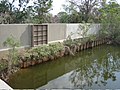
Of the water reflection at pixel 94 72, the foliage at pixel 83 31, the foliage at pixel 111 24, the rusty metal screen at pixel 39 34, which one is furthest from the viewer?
the foliage at pixel 111 24

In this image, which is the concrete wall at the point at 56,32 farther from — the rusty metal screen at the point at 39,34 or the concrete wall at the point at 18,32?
the concrete wall at the point at 18,32

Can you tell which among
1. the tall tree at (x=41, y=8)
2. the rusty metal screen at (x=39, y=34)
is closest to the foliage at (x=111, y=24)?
the tall tree at (x=41, y=8)

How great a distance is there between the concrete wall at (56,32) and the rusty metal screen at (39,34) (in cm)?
37

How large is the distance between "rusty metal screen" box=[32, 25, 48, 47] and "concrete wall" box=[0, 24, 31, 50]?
28 centimetres

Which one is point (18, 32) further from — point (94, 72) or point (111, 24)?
point (111, 24)

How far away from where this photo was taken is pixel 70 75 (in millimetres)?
6410

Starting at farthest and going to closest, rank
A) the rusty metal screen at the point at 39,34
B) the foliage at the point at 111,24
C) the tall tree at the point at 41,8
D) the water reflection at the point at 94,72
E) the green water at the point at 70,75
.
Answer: the foliage at the point at 111,24, the tall tree at the point at 41,8, the rusty metal screen at the point at 39,34, the water reflection at the point at 94,72, the green water at the point at 70,75

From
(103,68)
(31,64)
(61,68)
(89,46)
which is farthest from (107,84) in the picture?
(89,46)

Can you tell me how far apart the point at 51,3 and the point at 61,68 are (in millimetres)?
6800

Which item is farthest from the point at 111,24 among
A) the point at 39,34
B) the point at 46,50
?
the point at 46,50

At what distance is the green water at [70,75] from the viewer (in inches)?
210

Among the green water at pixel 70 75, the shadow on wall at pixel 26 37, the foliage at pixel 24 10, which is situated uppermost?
the foliage at pixel 24 10

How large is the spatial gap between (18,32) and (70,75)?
9.65 ft

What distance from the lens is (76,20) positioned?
16625mm
